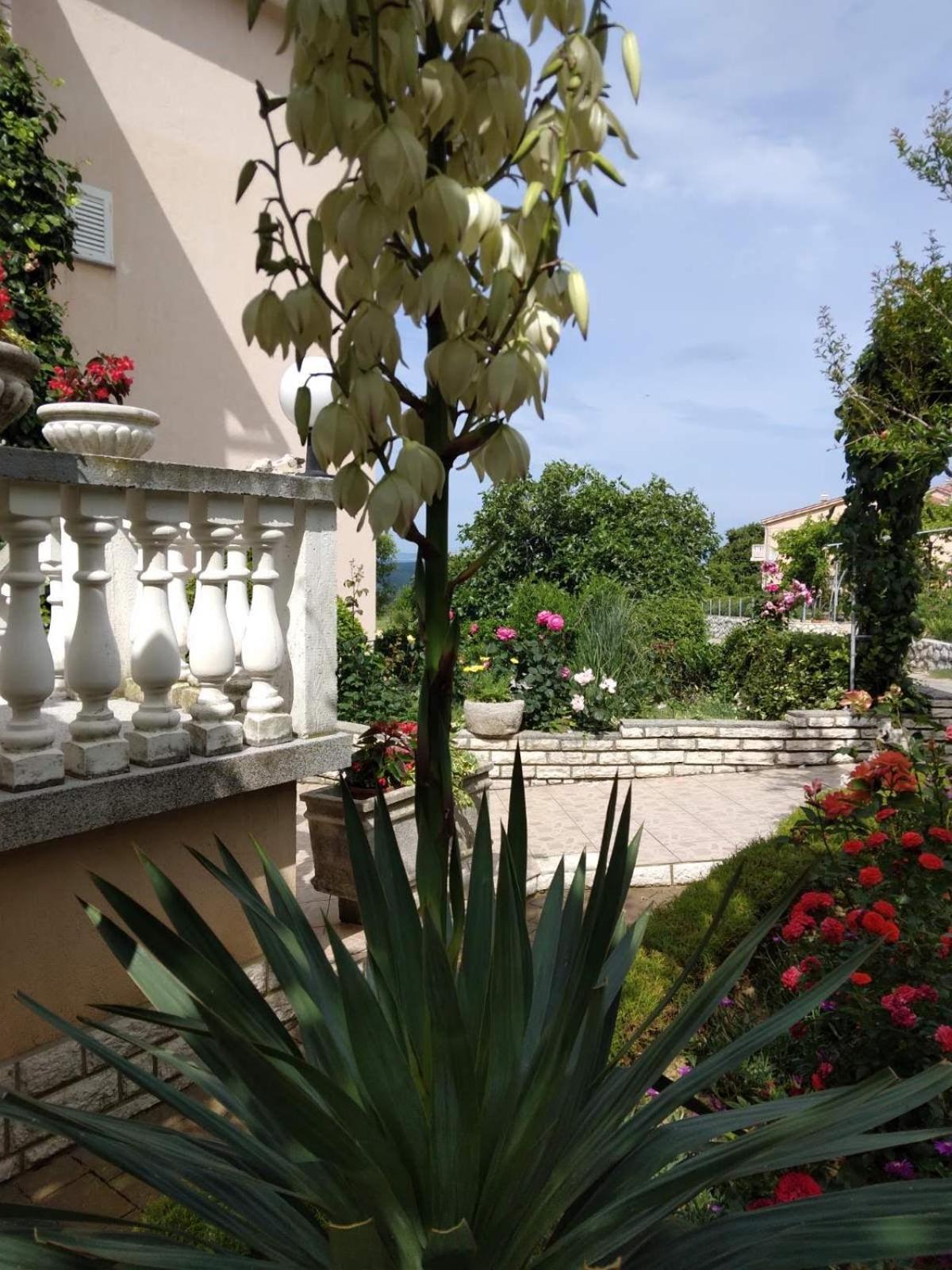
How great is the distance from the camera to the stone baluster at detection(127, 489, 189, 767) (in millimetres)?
2498

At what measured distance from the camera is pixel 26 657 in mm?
2250

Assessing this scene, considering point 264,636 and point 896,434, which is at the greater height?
point 896,434

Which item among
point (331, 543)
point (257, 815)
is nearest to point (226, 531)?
point (331, 543)

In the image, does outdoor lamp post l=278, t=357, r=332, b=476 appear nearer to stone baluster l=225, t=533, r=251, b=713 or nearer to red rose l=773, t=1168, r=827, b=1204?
stone baluster l=225, t=533, r=251, b=713

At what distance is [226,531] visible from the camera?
2.68 metres

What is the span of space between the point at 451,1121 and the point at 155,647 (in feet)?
5.80

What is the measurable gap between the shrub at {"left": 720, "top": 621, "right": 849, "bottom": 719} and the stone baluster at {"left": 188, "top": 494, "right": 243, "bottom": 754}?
640cm

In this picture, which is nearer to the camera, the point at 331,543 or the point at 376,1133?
the point at 376,1133

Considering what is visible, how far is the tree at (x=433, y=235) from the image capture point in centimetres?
99

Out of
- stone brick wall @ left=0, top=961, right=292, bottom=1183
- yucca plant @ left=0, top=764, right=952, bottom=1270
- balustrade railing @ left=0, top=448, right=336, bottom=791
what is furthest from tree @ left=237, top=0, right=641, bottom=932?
stone brick wall @ left=0, top=961, right=292, bottom=1183

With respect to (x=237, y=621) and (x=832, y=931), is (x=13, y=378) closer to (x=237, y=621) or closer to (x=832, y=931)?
(x=237, y=621)

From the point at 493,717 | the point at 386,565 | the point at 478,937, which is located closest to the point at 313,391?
the point at 478,937

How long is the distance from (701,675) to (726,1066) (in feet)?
26.0

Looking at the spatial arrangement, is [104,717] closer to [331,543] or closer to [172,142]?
[331,543]
